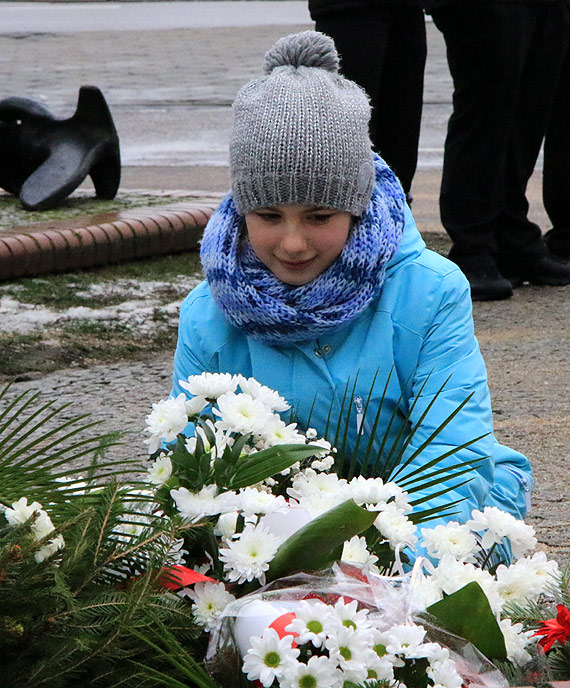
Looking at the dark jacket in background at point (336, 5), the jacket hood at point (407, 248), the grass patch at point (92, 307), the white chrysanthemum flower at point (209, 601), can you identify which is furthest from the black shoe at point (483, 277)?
the white chrysanthemum flower at point (209, 601)

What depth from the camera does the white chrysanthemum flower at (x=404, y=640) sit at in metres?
1.27

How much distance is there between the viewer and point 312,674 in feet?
4.06

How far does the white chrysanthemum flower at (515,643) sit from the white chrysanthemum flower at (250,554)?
0.29 metres

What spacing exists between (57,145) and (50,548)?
522 centimetres

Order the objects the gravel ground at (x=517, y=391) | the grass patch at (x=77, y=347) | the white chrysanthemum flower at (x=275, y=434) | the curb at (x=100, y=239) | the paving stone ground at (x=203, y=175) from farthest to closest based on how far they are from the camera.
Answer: the curb at (x=100, y=239) < the grass patch at (x=77, y=347) < the paving stone ground at (x=203, y=175) < the gravel ground at (x=517, y=391) < the white chrysanthemum flower at (x=275, y=434)

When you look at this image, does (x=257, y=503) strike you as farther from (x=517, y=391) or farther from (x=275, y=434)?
(x=517, y=391)

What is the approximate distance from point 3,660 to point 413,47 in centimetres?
424

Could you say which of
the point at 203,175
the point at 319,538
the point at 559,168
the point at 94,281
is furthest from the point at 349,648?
the point at 203,175

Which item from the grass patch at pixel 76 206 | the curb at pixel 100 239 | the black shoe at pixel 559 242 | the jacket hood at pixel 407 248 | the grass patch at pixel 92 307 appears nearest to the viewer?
the jacket hood at pixel 407 248

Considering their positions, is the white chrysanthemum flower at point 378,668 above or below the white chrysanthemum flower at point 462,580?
Result: above

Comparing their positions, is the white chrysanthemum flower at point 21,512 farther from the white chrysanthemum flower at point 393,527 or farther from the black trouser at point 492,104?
the black trouser at point 492,104

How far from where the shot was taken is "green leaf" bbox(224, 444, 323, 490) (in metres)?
1.50

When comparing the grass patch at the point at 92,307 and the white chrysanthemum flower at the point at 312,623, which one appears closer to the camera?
the white chrysanthemum flower at the point at 312,623

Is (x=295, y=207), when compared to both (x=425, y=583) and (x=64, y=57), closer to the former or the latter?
(x=425, y=583)
